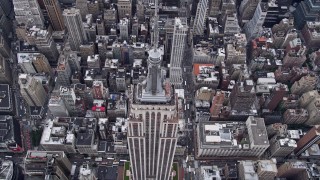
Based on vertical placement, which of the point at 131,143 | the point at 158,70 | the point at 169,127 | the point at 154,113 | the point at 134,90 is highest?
the point at 158,70

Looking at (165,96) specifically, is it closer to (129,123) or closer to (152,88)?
(152,88)

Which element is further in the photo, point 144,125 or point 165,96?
point 144,125

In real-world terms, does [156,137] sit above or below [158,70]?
below

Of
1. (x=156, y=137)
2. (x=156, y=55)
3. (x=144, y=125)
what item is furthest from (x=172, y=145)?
(x=156, y=55)

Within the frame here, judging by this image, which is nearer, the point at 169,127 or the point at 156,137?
the point at 169,127

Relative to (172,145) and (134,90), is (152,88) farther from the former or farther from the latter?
(172,145)

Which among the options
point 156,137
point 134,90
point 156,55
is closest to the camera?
point 156,55

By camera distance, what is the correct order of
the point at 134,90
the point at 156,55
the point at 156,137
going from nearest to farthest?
the point at 156,55, the point at 134,90, the point at 156,137

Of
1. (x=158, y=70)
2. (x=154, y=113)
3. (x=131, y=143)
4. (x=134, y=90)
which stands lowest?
(x=131, y=143)

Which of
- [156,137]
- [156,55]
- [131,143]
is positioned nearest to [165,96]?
[156,55]
